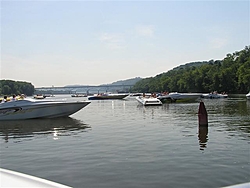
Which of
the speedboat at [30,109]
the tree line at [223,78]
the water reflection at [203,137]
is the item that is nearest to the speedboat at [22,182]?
the water reflection at [203,137]

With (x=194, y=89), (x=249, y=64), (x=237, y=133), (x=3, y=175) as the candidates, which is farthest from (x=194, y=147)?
(x=194, y=89)

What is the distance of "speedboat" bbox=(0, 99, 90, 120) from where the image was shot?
832 inches

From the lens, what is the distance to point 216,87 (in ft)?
326

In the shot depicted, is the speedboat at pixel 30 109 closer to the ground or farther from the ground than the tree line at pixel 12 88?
closer to the ground

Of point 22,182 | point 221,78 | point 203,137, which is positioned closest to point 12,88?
point 221,78

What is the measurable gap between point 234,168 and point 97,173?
134 inches

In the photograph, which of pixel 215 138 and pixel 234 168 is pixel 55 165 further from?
pixel 215 138

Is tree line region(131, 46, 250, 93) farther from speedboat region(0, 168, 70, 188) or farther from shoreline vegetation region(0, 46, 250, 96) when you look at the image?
speedboat region(0, 168, 70, 188)

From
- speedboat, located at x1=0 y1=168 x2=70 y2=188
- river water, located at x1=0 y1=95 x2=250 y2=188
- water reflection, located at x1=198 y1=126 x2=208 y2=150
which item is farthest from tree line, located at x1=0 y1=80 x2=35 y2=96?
speedboat, located at x1=0 y1=168 x2=70 y2=188

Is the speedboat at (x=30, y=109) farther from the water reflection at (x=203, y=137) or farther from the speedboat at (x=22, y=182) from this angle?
the speedboat at (x=22, y=182)

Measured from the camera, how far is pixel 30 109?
70.2 feet

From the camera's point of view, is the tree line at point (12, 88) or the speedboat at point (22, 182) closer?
the speedboat at point (22, 182)

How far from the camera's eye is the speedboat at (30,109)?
21125 millimetres

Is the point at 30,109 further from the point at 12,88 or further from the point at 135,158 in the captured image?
the point at 12,88
